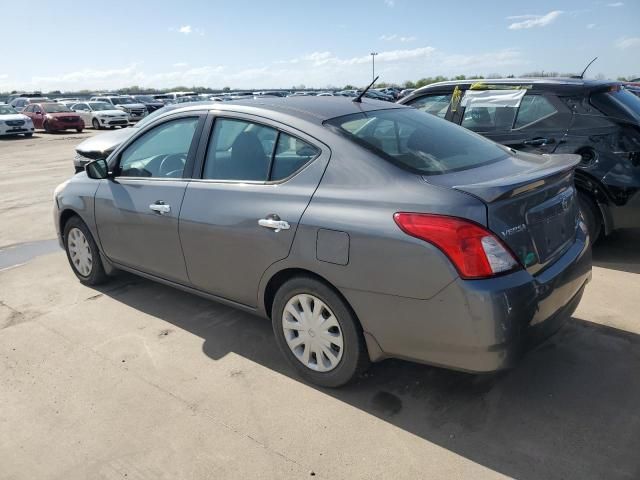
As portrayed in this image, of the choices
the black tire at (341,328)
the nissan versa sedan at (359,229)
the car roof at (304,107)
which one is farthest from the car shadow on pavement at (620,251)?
the black tire at (341,328)

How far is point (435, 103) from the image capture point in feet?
19.8

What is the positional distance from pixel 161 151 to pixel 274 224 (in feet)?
4.99

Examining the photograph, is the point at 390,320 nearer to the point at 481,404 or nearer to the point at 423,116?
the point at 481,404

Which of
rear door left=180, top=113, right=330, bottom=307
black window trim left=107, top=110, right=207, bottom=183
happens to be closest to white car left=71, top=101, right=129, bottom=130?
black window trim left=107, top=110, right=207, bottom=183

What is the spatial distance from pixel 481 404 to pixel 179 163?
2.54m

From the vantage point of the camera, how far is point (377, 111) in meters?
3.44

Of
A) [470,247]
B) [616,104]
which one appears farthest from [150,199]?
[616,104]

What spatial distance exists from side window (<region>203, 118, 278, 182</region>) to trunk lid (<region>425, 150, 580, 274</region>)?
42.3 inches

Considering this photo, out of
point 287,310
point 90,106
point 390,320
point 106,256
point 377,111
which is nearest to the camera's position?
point 390,320

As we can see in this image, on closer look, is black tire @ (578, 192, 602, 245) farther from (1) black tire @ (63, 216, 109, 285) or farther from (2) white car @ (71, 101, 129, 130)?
(2) white car @ (71, 101, 129, 130)

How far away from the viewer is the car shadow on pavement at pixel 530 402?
243cm

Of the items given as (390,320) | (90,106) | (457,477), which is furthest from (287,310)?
(90,106)

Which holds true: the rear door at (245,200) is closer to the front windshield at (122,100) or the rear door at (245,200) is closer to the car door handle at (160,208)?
the car door handle at (160,208)

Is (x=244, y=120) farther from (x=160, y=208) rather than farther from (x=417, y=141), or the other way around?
(x=417, y=141)
